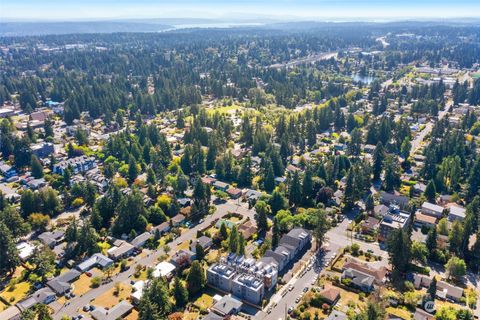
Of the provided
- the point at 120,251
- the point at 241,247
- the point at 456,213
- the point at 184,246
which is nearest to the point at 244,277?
the point at 241,247

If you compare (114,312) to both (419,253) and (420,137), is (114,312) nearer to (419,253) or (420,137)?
(419,253)

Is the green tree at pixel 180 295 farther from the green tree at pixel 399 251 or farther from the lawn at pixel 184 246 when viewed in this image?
the green tree at pixel 399 251

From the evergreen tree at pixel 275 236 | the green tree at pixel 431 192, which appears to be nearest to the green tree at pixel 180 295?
the evergreen tree at pixel 275 236

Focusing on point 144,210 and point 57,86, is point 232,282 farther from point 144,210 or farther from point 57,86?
point 57,86

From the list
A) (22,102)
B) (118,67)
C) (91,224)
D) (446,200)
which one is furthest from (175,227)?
(118,67)

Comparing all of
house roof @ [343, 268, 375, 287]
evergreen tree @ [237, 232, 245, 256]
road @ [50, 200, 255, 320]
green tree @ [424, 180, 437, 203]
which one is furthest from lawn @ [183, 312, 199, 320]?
green tree @ [424, 180, 437, 203]
